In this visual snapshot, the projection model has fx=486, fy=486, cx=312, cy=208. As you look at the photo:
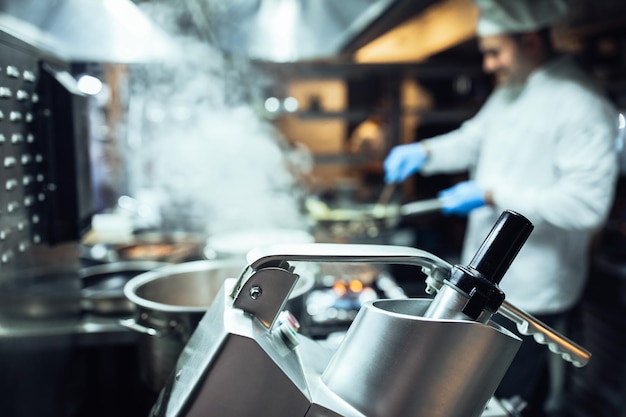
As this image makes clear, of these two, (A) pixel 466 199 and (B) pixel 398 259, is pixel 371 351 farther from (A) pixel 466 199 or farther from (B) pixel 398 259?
(A) pixel 466 199

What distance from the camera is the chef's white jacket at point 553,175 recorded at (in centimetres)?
187

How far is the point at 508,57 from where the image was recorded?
7.05ft

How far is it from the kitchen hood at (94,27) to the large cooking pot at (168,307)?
56 centimetres

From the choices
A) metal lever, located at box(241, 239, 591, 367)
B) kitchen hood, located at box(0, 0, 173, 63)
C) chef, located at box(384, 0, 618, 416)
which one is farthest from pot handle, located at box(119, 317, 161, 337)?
chef, located at box(384, 0, 618, 416)

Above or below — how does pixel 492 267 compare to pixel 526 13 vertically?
below

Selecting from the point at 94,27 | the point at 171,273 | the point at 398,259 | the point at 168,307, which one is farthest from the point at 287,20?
the point at 398,259

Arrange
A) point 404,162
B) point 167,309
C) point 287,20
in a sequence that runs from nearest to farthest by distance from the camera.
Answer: point 167,309
point 287,20
point 404,162

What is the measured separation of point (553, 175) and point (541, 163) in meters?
0.07

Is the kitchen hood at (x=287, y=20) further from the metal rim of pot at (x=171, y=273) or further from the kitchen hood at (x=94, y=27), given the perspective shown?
the metal rim of pot at (x=171, y=273)

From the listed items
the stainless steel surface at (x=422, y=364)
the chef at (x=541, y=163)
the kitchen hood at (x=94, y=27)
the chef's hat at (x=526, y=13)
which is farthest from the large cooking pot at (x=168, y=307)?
the chef's hat at (x=526, y=13)

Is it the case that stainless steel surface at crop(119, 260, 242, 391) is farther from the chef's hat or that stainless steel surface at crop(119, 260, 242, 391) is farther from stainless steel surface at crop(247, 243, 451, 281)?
the chef's hat

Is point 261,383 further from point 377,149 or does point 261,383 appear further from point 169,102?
point 377,149

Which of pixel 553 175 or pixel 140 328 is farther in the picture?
pixel 553 175

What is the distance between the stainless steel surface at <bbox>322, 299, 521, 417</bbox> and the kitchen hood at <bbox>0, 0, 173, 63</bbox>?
959 mm
